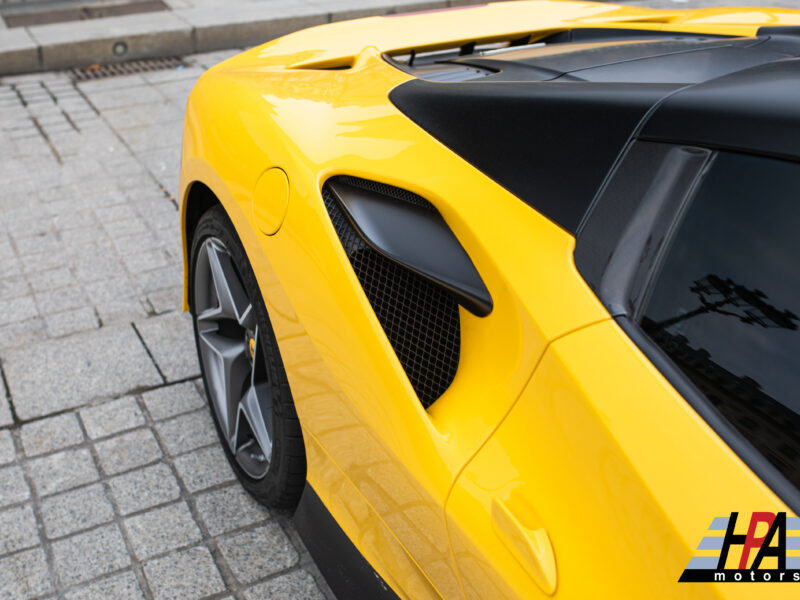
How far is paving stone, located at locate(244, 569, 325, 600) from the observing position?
94.8 inches

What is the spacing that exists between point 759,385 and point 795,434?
3.2 inches

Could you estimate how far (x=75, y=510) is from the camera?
2680mm

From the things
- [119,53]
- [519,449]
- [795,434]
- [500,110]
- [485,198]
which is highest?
[500,110]

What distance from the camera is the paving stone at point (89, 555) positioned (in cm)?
246

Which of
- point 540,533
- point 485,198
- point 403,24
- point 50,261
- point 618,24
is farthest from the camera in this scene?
point 50,261

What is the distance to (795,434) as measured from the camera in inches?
44.0

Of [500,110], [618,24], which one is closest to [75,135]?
[618,24]

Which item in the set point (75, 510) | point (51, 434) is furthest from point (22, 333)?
point (75, 510)

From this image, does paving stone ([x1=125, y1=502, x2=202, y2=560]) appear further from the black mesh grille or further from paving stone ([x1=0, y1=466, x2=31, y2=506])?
the black mesh grille

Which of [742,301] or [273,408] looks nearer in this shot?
[742,301]

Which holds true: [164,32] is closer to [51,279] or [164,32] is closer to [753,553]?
[51,279]

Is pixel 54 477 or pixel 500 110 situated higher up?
pixel 500 110

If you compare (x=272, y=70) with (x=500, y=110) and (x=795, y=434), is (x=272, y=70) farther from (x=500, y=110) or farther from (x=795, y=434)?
(x=795, y=434)

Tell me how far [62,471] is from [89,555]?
429 millimetres
